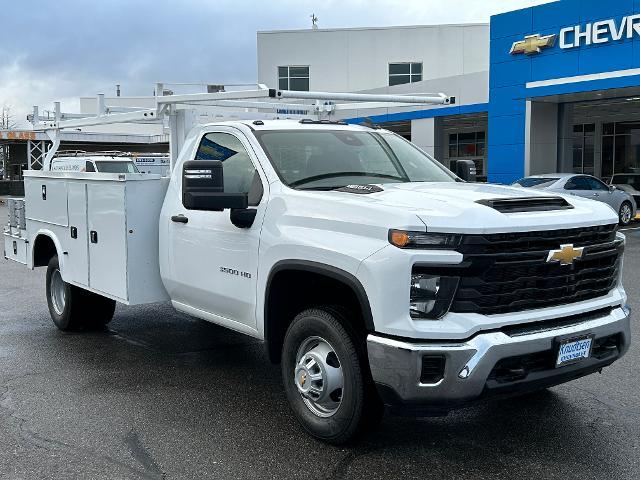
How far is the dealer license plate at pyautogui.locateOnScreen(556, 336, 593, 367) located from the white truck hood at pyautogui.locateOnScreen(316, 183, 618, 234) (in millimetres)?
660

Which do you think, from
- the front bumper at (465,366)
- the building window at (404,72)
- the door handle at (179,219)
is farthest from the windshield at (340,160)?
the building window at (404,72)

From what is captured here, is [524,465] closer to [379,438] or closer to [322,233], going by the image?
[379,438]

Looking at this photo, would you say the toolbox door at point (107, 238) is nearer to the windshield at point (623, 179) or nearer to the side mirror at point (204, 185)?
the side mirror at point (204, 185)

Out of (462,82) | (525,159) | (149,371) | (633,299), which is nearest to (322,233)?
Answer: (149,371)

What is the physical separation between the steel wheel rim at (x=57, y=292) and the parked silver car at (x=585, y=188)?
13.3 metres

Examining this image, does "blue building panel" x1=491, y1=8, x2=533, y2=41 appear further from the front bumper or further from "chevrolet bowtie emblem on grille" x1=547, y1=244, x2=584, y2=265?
the front bumper

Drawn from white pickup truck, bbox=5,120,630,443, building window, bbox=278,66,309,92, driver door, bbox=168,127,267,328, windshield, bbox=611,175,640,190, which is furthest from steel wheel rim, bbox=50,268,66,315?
building window, bbox=278,66,309,92

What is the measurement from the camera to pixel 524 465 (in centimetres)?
415

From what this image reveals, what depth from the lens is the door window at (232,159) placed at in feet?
17.0

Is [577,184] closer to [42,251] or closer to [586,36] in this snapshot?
[586,36]

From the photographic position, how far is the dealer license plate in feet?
13.1

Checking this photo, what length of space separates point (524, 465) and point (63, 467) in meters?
2.70

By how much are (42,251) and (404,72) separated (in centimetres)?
3638

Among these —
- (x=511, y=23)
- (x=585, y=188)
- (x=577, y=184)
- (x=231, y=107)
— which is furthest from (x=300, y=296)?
(x=511, y=23)
